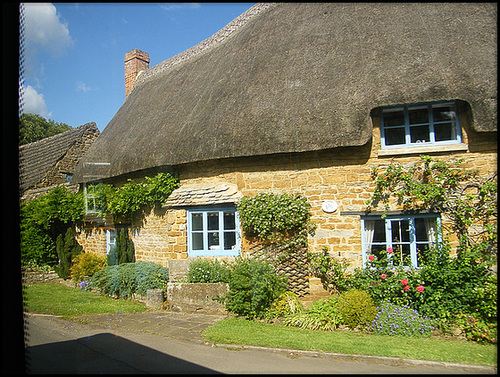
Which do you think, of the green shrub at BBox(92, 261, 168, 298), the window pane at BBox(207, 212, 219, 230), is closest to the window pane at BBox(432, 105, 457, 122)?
the window pane at BBox(207, 212, 219, 230)

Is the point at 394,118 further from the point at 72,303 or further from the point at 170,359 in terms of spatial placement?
the point at 72,303

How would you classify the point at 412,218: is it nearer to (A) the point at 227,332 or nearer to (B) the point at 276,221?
(B) the point at 276,221

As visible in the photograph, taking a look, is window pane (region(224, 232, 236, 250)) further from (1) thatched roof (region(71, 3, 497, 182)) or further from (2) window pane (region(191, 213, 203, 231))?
(1) thatched roof (region(71, 3, 497, 182))

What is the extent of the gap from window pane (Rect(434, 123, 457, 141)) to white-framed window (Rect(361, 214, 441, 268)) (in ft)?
5.01

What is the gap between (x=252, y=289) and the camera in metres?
7.07

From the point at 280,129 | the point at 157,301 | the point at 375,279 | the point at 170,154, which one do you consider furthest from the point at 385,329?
the point at 170,154

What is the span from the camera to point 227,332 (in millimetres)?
6332

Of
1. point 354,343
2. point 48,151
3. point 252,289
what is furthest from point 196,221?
point 48,151

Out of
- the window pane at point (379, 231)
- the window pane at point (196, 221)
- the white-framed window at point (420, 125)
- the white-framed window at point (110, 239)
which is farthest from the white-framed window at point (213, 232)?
the white-framed window at point (110, 239)

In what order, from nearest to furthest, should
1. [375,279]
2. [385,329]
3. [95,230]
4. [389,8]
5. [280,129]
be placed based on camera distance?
[385,329] → [375,279] → [280,129] → [389,8] → [95,230]

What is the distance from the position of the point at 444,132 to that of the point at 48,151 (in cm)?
1363

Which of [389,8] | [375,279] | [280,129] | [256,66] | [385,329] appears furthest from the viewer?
[256,66]

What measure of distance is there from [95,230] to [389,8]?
35.3 feet

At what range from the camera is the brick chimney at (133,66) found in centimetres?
1539
